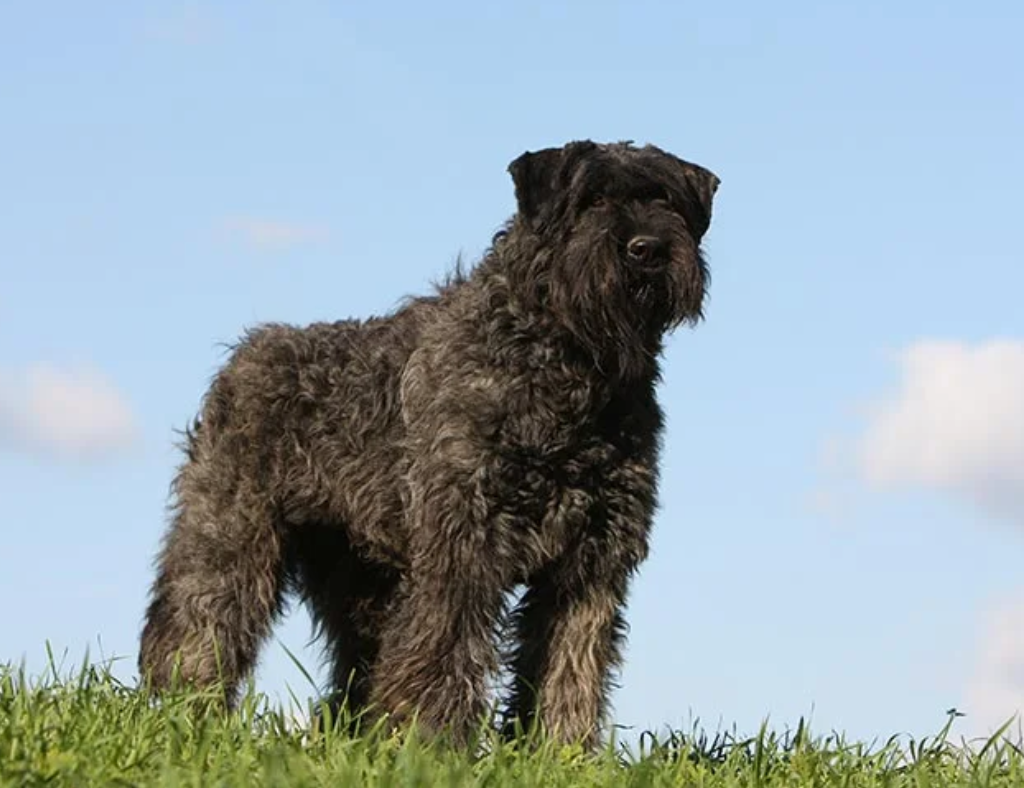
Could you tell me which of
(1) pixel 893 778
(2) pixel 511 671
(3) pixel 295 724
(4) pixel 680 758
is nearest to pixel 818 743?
(1) pixel 893 778

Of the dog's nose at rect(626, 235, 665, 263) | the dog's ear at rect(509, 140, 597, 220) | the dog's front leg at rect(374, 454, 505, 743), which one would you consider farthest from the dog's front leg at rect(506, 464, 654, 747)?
the dog's ear at rect(509, 140, 597, 220)

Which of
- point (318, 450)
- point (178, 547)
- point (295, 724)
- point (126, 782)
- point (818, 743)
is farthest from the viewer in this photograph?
point (178, 547)

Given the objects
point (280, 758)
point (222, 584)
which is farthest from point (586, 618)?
point (280, 758)

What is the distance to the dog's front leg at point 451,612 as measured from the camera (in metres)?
8.21

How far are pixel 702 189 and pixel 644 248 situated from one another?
78 cm

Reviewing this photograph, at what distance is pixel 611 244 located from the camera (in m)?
7.82

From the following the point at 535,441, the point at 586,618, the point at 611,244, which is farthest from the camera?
the point at 586,618

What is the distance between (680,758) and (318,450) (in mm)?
3583

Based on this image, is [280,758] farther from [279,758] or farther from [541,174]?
[541,174]

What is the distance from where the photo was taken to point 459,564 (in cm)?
823

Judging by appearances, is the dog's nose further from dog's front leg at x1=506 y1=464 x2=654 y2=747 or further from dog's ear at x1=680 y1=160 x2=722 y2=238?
dog's front leg at x1=506 y1=464 x2=654 y2=747

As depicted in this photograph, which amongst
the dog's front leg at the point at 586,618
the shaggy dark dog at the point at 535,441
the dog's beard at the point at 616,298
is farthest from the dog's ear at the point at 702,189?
the dog's front leg at the point at 586,618

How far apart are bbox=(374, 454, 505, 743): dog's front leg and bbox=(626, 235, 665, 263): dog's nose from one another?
1344 millimetres

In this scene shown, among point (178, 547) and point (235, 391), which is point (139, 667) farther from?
point (235, 391)
